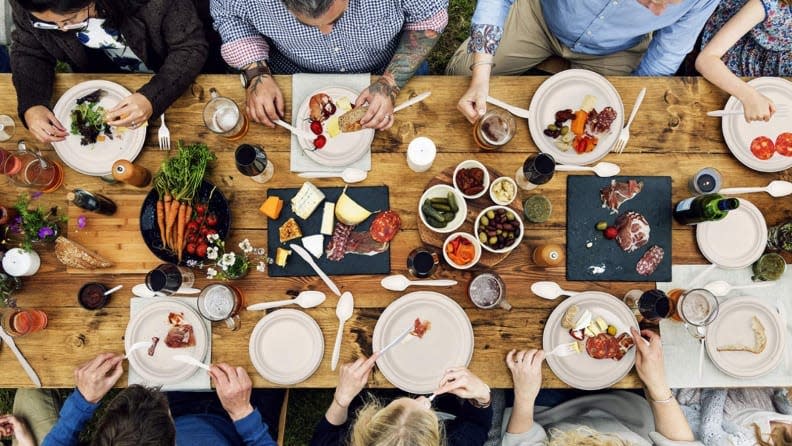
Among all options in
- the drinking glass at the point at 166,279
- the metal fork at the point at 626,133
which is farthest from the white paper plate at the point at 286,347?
the metal fork at the point at 626,133

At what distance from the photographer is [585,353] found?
6.27 feet

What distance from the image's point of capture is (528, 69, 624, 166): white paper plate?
1993mm

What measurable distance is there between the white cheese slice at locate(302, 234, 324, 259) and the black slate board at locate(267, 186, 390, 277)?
1.0 inches

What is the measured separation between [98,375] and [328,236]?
1063 millimetres

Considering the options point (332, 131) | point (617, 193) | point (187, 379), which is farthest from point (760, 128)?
point (187, 379)

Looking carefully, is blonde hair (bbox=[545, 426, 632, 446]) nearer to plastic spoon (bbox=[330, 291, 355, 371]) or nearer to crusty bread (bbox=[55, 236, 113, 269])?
plastic spoon (bbox=[330, 291, 355, 371])

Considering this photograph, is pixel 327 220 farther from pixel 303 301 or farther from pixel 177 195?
pixel 177 195

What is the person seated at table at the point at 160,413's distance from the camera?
1662mm

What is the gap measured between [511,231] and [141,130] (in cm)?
159

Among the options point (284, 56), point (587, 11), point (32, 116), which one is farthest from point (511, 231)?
point (32, 116)

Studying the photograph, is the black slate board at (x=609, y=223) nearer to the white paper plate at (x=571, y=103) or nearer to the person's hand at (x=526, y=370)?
the white paper plate at (x=571, y=103)

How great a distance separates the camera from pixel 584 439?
1.81m

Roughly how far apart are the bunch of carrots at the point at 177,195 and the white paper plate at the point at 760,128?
2235 millimetres

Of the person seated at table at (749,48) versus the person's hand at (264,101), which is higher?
the person seated at table at (749,48)
